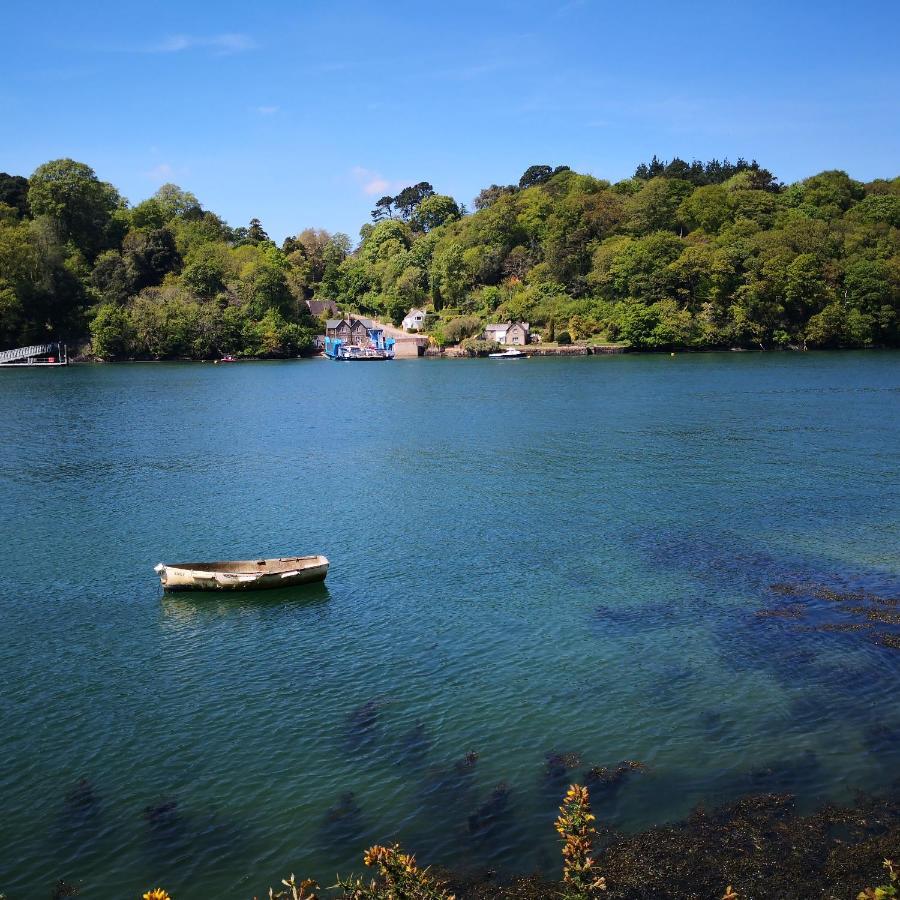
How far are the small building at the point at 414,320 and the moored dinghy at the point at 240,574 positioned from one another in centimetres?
13534

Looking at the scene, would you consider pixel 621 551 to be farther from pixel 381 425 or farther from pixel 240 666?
pixel 381 425

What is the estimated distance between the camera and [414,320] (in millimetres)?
161625

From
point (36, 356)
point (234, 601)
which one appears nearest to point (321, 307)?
point (36, 356)

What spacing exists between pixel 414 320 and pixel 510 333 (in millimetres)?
26079

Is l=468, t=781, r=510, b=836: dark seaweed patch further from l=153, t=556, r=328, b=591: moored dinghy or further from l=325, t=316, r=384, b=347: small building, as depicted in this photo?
l=325, t=316, r=384, b=347: small building

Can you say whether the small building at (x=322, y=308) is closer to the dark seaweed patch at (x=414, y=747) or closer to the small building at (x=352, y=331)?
the small building at (x=352, y=331)

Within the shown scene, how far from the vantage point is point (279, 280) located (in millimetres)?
143125

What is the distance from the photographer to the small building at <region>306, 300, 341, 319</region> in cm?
16712

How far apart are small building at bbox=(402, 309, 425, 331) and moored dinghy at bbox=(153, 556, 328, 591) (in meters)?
135

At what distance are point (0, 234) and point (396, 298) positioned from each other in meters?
71.9

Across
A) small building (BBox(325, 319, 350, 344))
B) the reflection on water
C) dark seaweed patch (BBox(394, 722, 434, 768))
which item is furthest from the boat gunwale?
small building (BBox(325, 319, 350, 344))

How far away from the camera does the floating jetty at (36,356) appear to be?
403ft

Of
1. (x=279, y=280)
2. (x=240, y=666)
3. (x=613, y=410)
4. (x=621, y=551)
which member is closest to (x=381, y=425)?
(x=613, y=410)

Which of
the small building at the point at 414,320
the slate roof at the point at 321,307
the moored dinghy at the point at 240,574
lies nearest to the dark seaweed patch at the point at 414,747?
the moored dinghy at the point at 240,574
